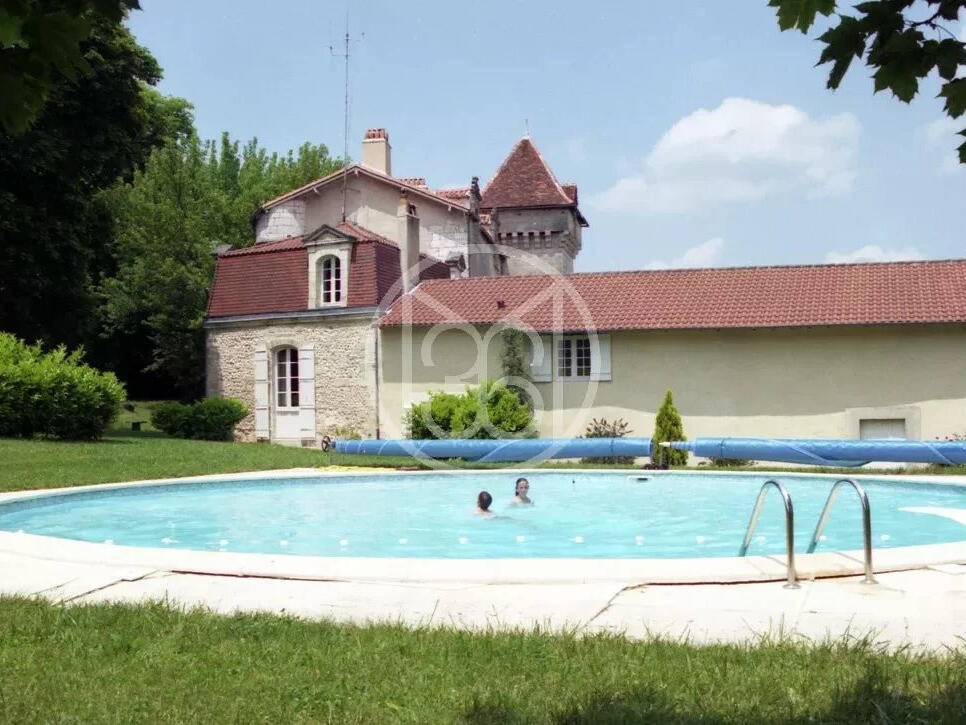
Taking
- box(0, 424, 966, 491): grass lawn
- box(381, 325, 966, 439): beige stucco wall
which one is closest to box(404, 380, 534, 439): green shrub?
box(381, 325, 966, 439): beige stucco wall

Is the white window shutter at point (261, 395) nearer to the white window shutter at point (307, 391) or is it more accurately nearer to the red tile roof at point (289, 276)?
the white window shutter at point (307, 391)

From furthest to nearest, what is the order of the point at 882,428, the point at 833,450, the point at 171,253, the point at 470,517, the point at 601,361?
the point at 171,253
the point at 601,361
the point at 882,428
the point at 833,450
the point at 470,517

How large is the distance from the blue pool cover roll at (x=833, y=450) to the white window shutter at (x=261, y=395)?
1253 centimetres

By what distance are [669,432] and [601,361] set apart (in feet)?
10.9

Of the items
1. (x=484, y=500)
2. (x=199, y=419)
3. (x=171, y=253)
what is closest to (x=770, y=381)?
(x=484, y=500)

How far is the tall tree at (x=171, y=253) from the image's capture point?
3812 cm

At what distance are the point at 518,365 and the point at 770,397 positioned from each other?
6196 millimetres

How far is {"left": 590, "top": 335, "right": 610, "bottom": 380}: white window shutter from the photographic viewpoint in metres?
24.4

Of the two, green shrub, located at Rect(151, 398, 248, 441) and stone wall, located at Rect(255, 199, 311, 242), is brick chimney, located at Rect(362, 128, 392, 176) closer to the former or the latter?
stone wall, located at Rect(255, 199, 311, 242)

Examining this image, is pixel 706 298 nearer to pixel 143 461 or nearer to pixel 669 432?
pixel 669 432

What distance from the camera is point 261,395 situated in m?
28.1

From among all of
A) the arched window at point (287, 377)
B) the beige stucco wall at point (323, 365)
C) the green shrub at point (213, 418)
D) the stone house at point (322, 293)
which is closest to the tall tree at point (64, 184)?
the stone house at point (322, 293)

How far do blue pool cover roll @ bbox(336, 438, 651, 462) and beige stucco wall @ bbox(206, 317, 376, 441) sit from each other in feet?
19.7

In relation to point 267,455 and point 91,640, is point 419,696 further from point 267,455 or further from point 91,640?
point 267,455
